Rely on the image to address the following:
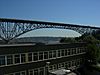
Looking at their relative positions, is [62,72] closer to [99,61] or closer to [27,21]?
[99,61]

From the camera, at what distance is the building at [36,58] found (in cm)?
2448

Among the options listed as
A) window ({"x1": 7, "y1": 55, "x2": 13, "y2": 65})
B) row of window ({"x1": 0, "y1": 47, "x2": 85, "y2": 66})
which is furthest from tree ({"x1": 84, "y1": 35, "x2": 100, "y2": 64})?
window ({"x1": 7, "y1": 55, "x2": 13, "y2": 65})

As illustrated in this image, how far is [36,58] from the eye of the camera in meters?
28.3

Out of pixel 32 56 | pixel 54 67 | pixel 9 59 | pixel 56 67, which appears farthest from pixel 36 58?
pixel 56 67

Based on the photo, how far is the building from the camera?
80.3ft

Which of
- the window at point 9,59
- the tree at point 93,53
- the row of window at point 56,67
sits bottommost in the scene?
the row of window at point 56,67

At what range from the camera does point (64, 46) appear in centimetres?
3400

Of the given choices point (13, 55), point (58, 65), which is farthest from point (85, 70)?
point (13, 55)

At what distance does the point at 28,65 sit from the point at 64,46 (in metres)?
9.78

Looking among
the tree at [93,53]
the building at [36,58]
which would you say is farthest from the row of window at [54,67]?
the tree at [93,53]

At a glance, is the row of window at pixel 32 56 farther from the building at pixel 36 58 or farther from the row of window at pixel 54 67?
the row of window at pixel 54 67

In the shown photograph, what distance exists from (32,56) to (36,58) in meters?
0.95

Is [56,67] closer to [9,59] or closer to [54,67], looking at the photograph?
[54,67]

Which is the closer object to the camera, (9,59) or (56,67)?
(9,59)
